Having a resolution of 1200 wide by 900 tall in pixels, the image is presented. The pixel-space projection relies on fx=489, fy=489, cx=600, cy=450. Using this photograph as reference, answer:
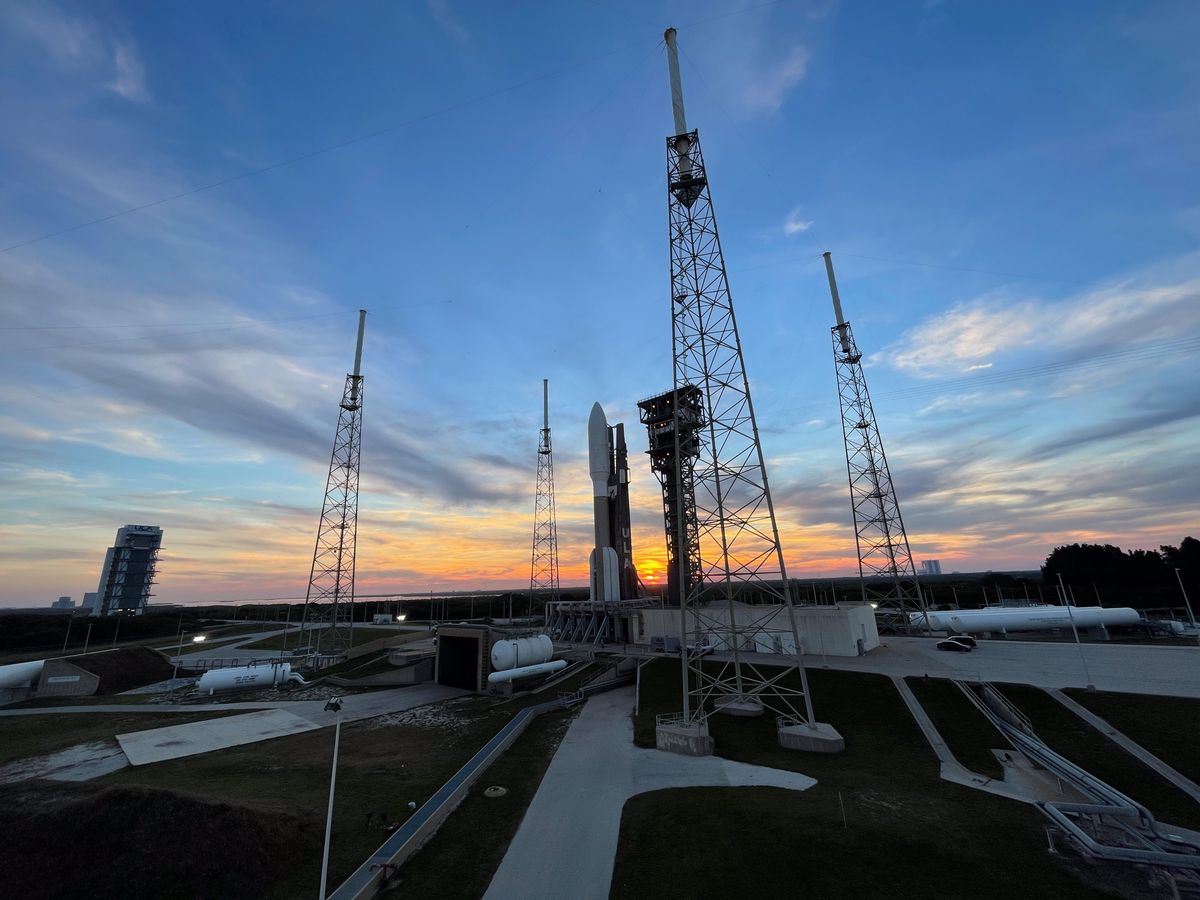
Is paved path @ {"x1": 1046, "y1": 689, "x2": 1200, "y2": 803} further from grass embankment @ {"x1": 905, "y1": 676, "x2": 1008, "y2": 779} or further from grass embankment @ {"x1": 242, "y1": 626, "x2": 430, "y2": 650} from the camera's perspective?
grass embankment @ {"x1": 242, "y1": 626, "x2": 430, "y2": 650}

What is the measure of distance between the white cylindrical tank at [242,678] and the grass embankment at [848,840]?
49.3 meters

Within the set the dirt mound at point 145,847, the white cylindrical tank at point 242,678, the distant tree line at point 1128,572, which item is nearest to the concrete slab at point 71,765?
the dirt mound at point 145,847

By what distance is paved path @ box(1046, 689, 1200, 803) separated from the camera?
19.2 metres

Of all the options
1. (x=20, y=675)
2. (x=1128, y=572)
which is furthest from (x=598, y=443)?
(x=1128, y=572)

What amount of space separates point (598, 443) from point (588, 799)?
2008 inches

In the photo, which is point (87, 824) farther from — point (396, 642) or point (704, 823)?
point (396, 642)

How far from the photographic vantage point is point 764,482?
27812mm

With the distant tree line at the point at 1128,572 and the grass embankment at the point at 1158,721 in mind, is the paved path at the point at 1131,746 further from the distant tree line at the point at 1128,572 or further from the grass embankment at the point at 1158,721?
the distant tree line at the point at 1128,572

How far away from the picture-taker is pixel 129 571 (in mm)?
152750

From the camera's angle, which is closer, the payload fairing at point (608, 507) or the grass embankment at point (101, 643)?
the payload fairing at point (608, 507)

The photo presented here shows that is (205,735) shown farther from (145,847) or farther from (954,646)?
(954,646)

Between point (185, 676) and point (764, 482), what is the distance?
250 ft

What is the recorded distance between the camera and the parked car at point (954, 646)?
4238cm

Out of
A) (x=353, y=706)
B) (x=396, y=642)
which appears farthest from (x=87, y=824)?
(x=396, y=642)
